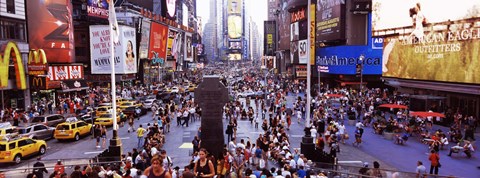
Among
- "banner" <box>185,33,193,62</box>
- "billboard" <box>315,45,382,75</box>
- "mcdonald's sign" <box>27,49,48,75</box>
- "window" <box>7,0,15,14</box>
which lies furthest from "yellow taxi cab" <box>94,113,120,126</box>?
"banner" <box>185,33,193,62</box>

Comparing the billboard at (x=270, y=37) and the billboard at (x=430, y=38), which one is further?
the billboard at (x=270, y=37)

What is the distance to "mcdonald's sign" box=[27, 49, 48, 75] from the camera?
3991cm

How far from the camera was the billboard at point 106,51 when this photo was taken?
58.6 m

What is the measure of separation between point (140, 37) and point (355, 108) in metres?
44.1

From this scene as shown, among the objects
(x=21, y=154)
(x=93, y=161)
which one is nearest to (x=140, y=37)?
(x=21, y=154)

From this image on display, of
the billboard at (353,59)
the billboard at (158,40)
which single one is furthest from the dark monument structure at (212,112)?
the billboard at (158,40)

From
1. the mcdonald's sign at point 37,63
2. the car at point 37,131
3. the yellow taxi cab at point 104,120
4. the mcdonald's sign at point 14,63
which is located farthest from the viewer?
the mcdonald's sign at point 37,63

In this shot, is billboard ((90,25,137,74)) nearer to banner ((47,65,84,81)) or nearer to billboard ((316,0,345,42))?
banner ((47,65,84,81))

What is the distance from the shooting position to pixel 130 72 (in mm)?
64500

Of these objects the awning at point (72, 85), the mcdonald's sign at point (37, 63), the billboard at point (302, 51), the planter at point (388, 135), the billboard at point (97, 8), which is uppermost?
the billboard at point (97, 8)

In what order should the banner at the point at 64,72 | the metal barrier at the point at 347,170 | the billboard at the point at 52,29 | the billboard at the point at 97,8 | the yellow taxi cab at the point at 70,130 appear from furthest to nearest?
the billboard at the point at 97,8 → the banner at the point at 64,72 → the billboard at the point at 52,29 → the yellow taxi cab at the point at 70,130 → the metal barrier at the point at 347,170

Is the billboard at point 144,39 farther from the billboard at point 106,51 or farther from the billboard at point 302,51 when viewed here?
the billboard at point 302,51

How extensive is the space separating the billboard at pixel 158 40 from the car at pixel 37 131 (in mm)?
48455

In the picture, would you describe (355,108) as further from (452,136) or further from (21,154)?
(21,154)
